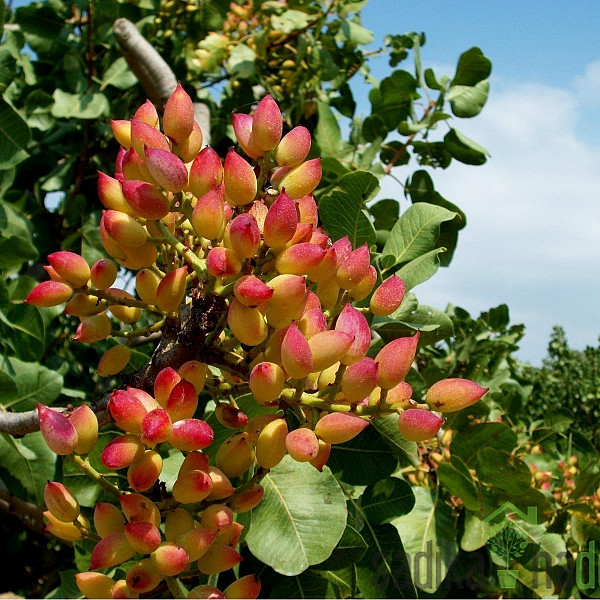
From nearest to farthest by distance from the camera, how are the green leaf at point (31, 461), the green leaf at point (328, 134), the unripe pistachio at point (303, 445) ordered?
the unripe pistachio at point (303, 445) < the green leaf at point (31, 461) < the green leaf at point (328, 134)

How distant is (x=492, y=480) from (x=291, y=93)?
47.4 inches

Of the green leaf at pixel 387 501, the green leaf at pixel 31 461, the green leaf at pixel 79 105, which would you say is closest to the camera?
the green leaf at pixel 387 501

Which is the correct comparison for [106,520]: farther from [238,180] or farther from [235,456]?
[238,180]

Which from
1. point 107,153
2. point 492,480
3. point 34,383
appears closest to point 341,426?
point 492,480

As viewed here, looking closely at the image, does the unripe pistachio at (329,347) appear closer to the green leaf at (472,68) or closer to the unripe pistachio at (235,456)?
the unripe pistachio at (235,456)

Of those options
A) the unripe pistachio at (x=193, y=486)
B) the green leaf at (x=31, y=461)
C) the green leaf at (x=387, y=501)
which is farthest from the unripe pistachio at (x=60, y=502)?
the green leaf at (x=31, y=461)

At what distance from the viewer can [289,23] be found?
1.68 meters

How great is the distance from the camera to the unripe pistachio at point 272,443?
1.76 ft

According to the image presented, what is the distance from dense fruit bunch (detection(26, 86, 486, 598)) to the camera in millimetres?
521

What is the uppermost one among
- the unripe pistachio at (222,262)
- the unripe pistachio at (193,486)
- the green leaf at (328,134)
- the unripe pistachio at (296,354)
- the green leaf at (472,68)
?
the green leaf at (472,68)

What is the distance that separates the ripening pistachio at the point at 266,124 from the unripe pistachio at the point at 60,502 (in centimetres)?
35

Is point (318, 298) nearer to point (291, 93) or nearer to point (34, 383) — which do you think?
point (34, 383)

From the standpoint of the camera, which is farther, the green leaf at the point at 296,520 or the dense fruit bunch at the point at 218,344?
the green leaf at the point at 296,520

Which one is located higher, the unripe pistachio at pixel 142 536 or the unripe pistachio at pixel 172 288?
the unripe pistachio at pixel 172 288
